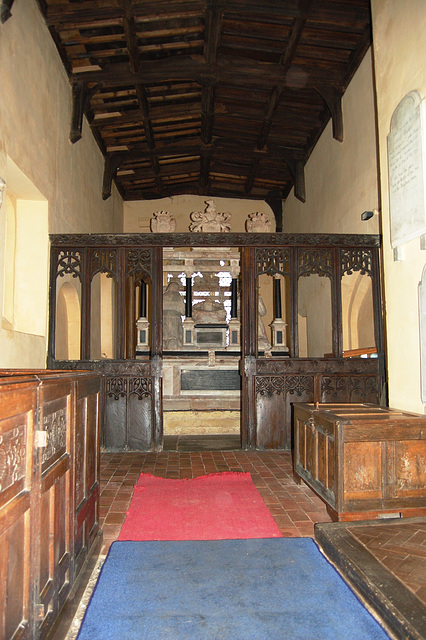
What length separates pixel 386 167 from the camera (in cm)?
506

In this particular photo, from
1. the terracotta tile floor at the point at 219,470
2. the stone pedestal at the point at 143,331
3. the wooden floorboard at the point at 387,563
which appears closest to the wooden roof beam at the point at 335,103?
the stone pedestal at the point at 143,331

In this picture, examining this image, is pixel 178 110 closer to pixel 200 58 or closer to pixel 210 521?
pixel 200 58

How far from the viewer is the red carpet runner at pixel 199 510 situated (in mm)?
3283

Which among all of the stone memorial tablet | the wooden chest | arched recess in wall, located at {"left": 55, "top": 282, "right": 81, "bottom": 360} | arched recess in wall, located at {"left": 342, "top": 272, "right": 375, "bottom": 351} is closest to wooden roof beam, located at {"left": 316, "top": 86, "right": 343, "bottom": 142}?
arched recess in wall, located at {"left": 342, "top": 272, "right": 375, "bottom": 351}

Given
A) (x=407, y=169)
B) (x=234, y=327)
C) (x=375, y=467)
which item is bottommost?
(x=375, y=467)

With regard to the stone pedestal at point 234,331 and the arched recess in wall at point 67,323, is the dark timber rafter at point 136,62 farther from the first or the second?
the stone pedestal at point 234,331

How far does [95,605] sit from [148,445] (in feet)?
12.3

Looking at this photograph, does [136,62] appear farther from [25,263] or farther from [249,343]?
[249,343]

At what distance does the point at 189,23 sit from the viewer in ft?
22.3

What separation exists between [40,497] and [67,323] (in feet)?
21.7

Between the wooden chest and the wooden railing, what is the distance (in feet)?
5.69

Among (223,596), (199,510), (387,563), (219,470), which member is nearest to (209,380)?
(219,470)

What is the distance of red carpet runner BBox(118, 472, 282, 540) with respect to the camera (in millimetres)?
3283

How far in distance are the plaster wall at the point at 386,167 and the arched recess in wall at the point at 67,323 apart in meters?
5.04
